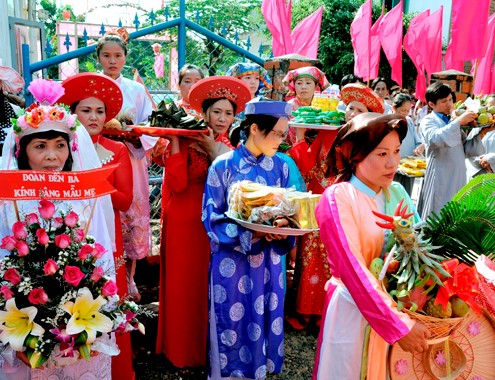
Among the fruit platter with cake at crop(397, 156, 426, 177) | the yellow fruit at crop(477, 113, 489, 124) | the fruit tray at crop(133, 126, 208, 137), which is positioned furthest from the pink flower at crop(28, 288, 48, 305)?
the fruit platter with cake at crop(397, 156, 426, 177)

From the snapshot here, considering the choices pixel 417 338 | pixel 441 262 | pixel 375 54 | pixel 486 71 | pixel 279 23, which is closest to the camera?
pixel 417 338

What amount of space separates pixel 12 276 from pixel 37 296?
122 millimetres

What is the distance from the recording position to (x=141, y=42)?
17.5 ft

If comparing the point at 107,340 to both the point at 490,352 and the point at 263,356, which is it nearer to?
the point at 263,356

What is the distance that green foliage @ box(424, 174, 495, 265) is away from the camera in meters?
1.70

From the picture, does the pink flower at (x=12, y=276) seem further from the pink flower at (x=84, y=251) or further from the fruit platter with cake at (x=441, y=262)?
the fruit platter with cake at (x=441, y=262)

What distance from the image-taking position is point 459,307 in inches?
64.7

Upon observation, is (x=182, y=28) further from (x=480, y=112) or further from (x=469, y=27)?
(x=469, y=27)

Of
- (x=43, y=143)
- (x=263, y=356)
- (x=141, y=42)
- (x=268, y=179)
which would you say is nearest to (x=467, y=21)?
(x=141, y=42)

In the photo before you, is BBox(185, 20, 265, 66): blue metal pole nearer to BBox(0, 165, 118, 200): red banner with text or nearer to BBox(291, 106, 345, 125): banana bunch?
BBox(291, 106, 345, 125): banana bunch

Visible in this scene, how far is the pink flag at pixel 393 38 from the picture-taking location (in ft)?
32.3

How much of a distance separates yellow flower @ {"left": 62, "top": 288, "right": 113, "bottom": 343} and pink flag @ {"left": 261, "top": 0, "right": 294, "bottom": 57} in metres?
6.17

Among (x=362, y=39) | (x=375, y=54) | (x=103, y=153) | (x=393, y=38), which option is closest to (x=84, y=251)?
(x=103, y=153)

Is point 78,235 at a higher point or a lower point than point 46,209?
lower
